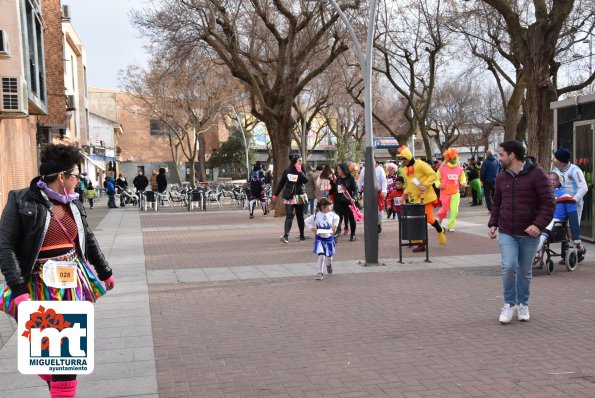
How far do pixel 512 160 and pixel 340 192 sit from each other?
298 inches

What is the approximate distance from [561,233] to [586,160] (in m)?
3.35

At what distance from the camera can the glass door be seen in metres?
11.8

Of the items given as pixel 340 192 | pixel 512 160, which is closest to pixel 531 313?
pixel 512 160

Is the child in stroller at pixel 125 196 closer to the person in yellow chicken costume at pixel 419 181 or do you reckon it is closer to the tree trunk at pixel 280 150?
the tree trunk at pixel 280 150

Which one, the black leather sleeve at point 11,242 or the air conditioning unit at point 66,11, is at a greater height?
the air conditioning unit at point 66,11

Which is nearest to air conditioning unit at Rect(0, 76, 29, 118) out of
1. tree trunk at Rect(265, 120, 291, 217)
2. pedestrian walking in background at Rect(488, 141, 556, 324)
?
tree trunk at Rect(265, 120, 291, 217)

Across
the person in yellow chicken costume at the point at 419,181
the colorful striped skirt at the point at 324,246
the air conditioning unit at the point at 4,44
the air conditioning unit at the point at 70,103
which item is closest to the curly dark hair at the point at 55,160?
the colorful striped skirt at the point at 324,246

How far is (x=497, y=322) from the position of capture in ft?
21.1

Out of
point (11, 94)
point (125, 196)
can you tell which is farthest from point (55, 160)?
point (125, 196)

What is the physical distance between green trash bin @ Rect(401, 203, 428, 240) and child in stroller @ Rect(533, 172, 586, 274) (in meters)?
1.84

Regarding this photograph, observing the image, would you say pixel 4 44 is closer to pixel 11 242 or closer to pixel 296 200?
pixel 296 200

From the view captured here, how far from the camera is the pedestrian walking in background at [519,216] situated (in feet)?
20.2

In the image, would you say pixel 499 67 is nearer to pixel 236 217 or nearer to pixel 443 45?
pixel 443 45

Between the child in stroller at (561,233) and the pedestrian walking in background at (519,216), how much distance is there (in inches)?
115
